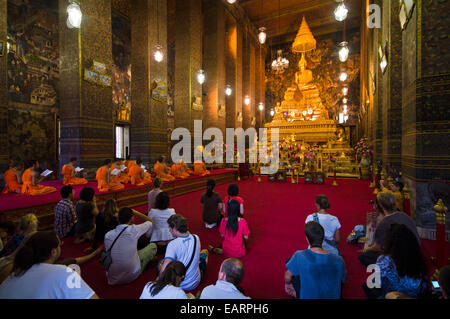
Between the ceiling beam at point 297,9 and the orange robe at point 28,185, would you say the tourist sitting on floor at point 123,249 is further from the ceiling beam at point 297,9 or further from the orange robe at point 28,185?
the ceiling beam at point 297,9

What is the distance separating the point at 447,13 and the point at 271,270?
15.9 ft

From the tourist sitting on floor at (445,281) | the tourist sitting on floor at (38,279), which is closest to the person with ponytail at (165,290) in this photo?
the tourist sitting on floor at (38,279)

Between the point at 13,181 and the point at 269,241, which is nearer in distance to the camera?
the point at 269,241

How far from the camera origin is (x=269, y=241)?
3.93 metres

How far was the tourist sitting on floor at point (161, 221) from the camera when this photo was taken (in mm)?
3443

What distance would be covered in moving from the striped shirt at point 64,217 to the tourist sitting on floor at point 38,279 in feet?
9.04

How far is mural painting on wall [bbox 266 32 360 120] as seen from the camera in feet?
61.0

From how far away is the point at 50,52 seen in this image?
10.6 m

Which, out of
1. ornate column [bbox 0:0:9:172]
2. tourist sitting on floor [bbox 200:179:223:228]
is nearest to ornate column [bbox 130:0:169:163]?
ornate column [bbox 0:0:9:172]

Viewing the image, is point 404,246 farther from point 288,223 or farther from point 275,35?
point 275,35

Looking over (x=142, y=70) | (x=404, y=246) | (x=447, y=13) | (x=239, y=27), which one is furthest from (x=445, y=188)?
(x=239, y=27)

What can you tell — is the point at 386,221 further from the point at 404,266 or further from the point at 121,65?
the point at 121,65

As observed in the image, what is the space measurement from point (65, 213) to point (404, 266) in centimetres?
458

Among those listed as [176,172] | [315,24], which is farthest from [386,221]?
[315,24]
